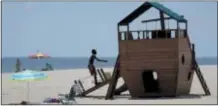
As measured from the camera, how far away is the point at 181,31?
20.4m

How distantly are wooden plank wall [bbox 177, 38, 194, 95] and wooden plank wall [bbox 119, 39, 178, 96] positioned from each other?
25 centimetres

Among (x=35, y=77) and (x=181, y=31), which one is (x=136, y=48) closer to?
(x=181, y=31)

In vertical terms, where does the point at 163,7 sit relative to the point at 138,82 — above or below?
above

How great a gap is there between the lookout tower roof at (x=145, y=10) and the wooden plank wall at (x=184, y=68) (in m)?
→ 0.80

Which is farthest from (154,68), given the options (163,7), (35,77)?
(35,77)

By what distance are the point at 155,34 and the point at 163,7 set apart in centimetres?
106

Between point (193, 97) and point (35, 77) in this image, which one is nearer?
point (35, 77)

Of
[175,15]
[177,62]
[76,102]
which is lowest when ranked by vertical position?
[76,102]

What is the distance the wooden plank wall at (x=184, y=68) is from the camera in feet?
66.9

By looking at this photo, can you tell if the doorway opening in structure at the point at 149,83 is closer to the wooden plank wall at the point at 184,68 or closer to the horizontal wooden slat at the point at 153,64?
the horizontal wooden slat at the point at 153,64

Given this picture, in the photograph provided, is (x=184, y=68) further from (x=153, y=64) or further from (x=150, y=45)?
(x=150, y=45)

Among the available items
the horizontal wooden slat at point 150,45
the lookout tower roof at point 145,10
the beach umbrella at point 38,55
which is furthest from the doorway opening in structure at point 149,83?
the beach umbrella at point 38,55

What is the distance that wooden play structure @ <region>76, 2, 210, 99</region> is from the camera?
2014 cm

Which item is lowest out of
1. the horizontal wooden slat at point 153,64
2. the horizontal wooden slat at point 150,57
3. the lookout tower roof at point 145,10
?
the horizontal wooden slat at point 153,64
